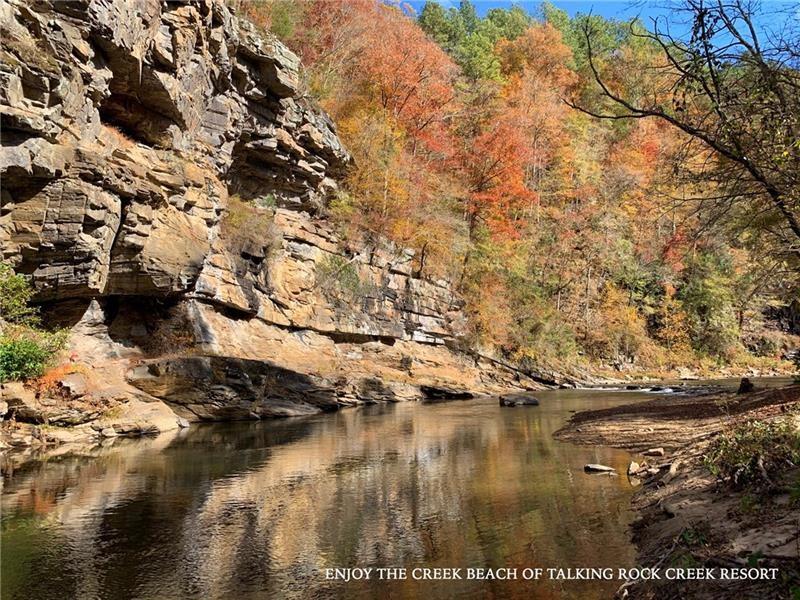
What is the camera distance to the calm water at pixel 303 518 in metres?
5.69

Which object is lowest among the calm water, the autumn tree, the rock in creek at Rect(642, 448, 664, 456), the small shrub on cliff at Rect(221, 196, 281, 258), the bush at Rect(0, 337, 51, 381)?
the calm water

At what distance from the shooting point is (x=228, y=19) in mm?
23922

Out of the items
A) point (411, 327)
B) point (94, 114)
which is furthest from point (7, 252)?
point (411, 327)

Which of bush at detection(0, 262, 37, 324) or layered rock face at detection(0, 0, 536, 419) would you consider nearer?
bush at detection(0, 262, 37, 324)

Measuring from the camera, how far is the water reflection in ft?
18.7

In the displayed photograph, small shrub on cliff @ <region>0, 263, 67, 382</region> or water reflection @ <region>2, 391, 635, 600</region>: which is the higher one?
small shrub on cliff @ <region>0, 263, 67, 382</region>

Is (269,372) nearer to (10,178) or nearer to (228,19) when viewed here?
(10,178)

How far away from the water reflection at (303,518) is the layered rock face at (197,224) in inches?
269

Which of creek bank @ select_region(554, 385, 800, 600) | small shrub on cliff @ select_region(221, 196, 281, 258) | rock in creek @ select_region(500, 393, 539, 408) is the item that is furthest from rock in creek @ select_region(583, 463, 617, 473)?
small shrub on cliff @ select_region(221, 196, 281, 258)

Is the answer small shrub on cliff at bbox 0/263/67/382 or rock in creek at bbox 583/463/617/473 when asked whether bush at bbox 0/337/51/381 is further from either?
rock in creek at bbox 583/463/617/473

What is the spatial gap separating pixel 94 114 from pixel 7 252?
5747mm

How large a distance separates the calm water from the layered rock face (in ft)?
21.9

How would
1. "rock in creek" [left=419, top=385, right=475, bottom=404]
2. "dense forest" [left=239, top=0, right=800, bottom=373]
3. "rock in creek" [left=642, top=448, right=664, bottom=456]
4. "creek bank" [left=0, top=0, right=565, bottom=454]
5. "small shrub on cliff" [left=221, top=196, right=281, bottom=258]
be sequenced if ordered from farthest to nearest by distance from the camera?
"dense forest" [left=239, top=0, right=800, bottom=373] → "rock in creek" [left=419, top=385, right=475, bottom=404] → "small shrub on cliff" [left=221, top=196, right=281, bottom=258] → "creek bank" [left=0, top=0, right=565, bottom=454] → "rock in creek" [left=642, top=448, right=664, bottom=456]

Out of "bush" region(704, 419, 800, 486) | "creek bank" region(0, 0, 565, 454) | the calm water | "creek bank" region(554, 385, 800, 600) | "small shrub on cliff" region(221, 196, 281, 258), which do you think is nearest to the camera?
"creek bank" region(554, 385, 800, 600)
